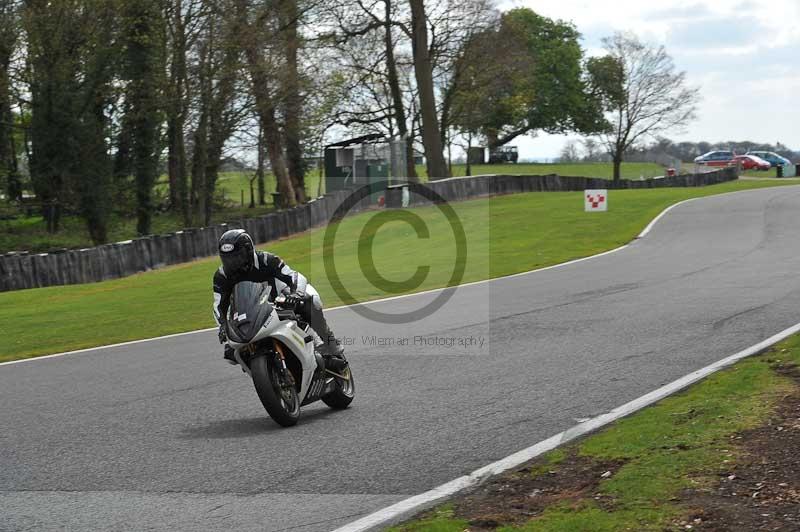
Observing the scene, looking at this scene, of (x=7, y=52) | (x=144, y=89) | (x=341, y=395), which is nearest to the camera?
(x=341, y=395)

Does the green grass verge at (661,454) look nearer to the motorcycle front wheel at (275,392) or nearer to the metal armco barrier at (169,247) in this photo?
the motorcycle front wheel at (275,392)

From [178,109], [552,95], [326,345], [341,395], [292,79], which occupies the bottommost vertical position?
[341,395]

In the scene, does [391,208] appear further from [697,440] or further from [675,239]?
[697,440]

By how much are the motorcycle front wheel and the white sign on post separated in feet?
94.7

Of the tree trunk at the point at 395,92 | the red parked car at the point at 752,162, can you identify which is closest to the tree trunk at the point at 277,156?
the tree trunk at the point at 395,92

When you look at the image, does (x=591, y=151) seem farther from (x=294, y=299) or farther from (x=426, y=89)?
(x=294, y=299)

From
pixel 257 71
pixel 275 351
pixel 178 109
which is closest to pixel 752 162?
pixel 257 71

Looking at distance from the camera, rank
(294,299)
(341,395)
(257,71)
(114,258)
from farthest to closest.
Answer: (257,71) → (114,258) → (341,395) → (294,299)

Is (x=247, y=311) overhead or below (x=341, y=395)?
overhead

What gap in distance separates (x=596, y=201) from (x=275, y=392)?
96.9 feet

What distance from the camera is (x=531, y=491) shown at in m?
6.17

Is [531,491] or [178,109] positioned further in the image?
[178,109]

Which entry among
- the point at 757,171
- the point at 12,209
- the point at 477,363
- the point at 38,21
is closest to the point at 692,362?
the point at 477,363

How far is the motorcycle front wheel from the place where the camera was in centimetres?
812
